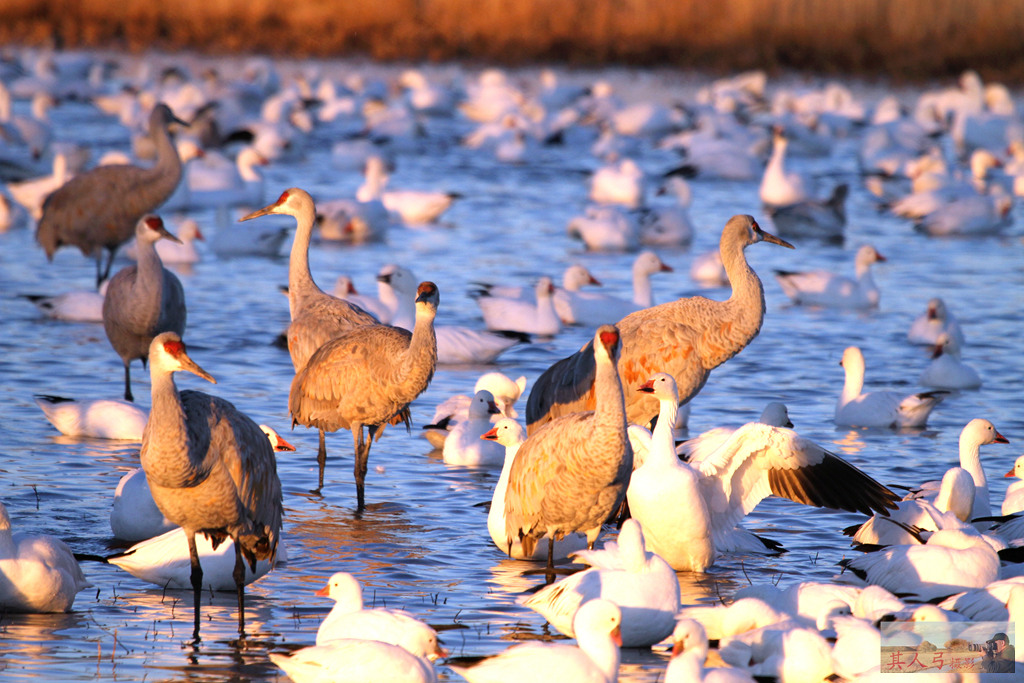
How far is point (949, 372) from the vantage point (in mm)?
11102

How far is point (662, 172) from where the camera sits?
77.9ft

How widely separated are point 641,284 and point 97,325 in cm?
497

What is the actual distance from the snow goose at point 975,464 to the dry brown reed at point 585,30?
26078 mm

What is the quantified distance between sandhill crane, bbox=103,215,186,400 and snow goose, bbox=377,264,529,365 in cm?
186

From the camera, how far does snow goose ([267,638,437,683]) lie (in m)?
4.96

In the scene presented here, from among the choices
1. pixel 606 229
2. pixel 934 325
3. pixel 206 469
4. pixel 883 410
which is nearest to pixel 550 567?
pixel 206 469

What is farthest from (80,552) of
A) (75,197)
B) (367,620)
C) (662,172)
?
(662,172)

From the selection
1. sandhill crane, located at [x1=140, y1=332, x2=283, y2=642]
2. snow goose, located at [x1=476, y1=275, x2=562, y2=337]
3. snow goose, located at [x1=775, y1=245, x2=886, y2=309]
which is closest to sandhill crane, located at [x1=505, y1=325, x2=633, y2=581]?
sandhill crane, located at [x1=140, y1=332, x2=283, y2=642]

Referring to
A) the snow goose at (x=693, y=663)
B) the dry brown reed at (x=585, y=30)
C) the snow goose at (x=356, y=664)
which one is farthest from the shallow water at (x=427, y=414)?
the dry brown reed at (x=585, y=30)

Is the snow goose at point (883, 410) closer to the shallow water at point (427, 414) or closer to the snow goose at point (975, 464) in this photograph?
the shallow water at point (427, 414)

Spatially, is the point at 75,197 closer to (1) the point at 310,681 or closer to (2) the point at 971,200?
(1) the point at 310,681

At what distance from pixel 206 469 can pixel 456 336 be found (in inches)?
219

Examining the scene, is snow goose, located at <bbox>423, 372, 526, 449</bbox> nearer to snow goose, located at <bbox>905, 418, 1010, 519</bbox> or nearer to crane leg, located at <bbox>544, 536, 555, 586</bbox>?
crane leg, located at <bbox>544, 536, 555, 586</bbox>

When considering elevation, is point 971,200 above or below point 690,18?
below
